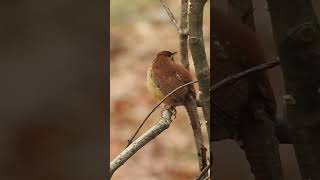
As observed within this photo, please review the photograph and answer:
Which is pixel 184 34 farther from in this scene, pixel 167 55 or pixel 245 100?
pixel 245 100

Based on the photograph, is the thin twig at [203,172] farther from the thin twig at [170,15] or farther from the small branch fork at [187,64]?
the thin twig at [170,15]

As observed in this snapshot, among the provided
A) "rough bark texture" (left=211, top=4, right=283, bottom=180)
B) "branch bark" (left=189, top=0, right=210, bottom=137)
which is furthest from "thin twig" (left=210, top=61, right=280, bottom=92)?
"branch bark" (left=189, top=0, right=210, bottom=137)

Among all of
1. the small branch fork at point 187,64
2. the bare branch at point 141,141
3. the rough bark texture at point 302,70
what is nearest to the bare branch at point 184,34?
the small branch fork at point 187,64

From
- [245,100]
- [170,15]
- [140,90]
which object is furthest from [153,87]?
[245,100]

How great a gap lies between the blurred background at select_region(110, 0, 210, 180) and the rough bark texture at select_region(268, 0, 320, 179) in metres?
0.27

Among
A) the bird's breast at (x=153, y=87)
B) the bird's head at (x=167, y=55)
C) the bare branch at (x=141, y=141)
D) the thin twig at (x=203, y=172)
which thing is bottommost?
the thin twig at (x=203, y=172)

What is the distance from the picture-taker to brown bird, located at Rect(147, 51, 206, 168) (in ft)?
3.24

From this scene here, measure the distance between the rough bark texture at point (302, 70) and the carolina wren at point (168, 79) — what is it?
26 cm

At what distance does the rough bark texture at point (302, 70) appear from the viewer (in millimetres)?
738

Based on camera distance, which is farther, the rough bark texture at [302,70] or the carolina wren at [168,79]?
the carolina wren at [168,79]

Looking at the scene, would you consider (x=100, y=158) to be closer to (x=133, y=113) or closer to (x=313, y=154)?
(x=133, y=113)

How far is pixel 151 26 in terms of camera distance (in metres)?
1.02

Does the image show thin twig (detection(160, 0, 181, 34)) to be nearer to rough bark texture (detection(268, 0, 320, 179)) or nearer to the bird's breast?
the bird's breast

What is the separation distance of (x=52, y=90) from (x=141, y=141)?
236 mm
